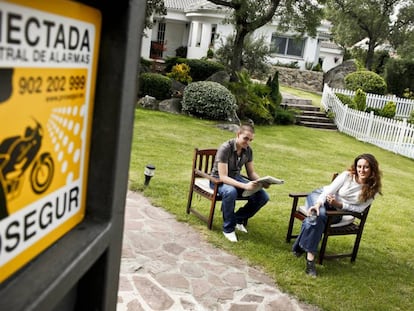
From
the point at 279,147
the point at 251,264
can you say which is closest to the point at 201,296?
the point at 251,264

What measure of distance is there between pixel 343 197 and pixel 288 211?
1.95 meters

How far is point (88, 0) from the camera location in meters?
1.03

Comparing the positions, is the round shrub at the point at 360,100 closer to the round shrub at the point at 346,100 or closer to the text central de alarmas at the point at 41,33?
the round shrub at the point at 346,100

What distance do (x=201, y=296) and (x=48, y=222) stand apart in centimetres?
313

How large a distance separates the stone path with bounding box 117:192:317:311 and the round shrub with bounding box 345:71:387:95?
18.8m

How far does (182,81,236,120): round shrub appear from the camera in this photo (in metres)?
14.5

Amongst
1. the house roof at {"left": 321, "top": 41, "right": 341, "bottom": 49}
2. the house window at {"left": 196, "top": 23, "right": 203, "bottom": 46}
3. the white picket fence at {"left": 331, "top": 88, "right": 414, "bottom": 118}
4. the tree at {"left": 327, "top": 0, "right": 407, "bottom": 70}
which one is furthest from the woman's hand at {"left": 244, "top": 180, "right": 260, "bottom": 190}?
the house roof at {"left": 321, "top": 41, "right": 341, "bottom": 49}

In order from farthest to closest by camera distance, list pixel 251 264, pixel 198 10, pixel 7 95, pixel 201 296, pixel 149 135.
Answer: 1. pixel 198 10
2. pixel 149 135
3. pixel 251 264
4. pixel 201 296
5. pixel 7 95

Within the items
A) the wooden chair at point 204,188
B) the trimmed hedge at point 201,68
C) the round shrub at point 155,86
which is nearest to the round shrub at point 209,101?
the round shrub at point 155,86

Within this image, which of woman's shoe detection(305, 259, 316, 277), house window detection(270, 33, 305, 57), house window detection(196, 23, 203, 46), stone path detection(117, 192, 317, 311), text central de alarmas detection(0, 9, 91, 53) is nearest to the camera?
text central de alarmas detection(0, 9, 91, 53)

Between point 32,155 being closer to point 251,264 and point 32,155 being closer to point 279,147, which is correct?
point 251,264

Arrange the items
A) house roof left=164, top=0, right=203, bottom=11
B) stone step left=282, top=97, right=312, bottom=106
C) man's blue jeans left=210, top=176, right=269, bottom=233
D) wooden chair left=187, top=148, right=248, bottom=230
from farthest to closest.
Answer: house roof left=164, top=0, right=203, bottom=11, stone step left=282, top=97, right=312, bottom=106, wooden chair left=187, top=148, right=248, bottom=230, man's blue jeans left=210, top=176, right=269, bottom=233

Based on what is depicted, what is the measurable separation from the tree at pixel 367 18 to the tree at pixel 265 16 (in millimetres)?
11727

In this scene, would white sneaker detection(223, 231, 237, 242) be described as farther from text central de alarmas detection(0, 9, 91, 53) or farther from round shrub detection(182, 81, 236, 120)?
round shrub detection(182, 81, 236, 120)
